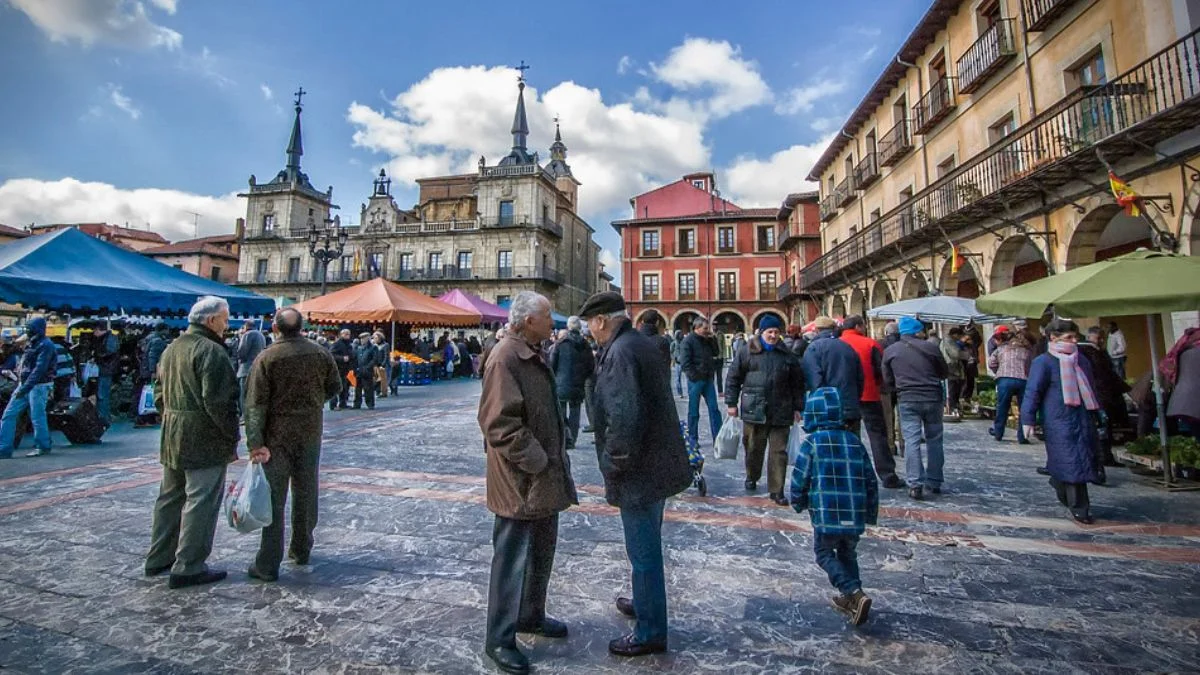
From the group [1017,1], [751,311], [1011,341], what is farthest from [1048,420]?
[751,311]

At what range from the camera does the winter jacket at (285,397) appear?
3.07 meters

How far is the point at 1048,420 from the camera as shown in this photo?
13.8ft

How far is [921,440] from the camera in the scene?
16.5 feet

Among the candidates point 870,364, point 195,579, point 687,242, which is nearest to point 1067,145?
point 870,364

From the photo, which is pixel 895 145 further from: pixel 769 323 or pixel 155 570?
pixel 155 570

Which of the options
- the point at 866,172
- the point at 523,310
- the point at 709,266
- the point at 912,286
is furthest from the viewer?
the point at 709,266

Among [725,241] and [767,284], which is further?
[725,241]

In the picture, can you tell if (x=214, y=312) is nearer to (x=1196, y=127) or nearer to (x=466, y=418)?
(x=466, y=418)

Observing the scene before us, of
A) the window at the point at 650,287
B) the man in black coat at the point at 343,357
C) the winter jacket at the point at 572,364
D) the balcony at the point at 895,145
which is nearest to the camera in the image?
the winter jacket at the point at 572,364

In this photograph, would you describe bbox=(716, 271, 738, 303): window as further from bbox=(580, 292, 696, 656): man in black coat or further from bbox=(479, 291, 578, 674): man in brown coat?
bbox=(479, 291, 578, 674): man in brown coat

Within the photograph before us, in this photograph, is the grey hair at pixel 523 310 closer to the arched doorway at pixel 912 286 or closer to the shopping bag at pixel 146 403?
the shopping bag at pixel 146 403

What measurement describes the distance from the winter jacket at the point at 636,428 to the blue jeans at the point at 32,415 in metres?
8.02

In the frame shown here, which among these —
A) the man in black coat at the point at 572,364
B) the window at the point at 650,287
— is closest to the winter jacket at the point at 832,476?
the man in black coat at the point at 572,364

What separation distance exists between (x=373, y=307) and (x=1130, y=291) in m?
15.1
